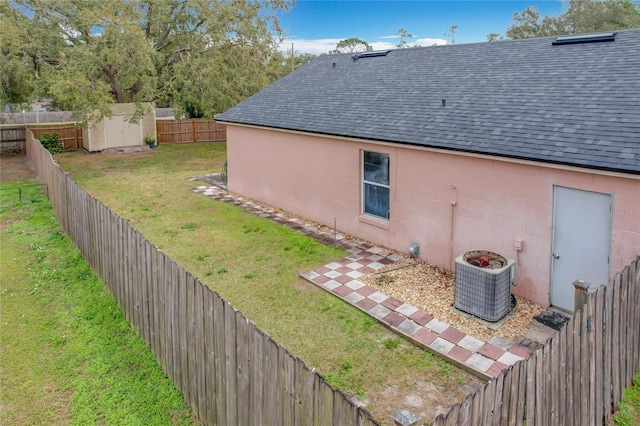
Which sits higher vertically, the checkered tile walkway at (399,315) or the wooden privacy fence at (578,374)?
the wooden privacy fence at (578,374)

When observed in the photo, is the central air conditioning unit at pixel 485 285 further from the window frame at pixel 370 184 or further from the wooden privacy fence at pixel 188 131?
the wooden privacy fence at pixel 188 131

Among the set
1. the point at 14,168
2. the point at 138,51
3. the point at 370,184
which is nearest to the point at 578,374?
the point at 370,184

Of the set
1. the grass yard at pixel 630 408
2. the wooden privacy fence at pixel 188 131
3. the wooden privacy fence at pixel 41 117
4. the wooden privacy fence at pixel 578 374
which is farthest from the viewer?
the wooden privacy fence at pixel 41 117

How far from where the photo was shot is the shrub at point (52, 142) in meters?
25.6

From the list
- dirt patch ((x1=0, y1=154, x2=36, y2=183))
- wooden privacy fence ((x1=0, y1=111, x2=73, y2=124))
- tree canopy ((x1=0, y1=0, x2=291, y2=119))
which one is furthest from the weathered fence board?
wooden privacy fence ((x1=0, y1=111, x2=73, y2=124))

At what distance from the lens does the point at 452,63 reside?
12.8 metres

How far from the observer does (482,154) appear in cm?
862

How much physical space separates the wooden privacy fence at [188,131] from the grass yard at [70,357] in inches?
816

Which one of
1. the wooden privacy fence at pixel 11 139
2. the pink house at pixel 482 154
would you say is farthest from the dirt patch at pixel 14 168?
the pink house at pixel 482 154

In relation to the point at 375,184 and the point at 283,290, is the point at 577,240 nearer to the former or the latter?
the point at 375,184

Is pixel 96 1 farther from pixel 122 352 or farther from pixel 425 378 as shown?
pixel 425 378

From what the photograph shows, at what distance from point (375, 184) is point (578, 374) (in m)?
7.22

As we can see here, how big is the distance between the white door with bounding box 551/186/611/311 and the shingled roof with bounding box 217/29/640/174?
0.65 m

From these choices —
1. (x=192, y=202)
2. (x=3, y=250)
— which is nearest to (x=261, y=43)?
(x=192, y=202)
